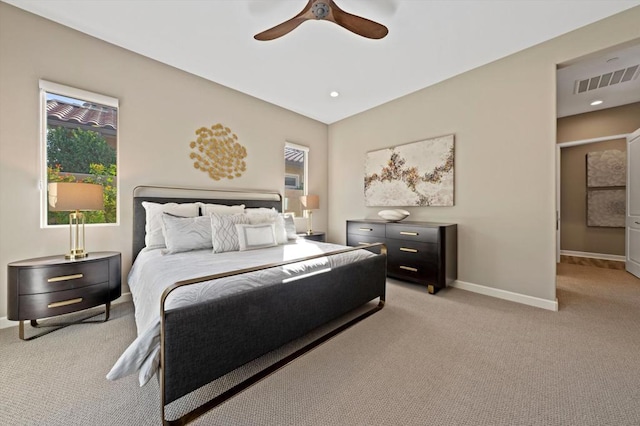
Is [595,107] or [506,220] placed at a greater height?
[595,107]

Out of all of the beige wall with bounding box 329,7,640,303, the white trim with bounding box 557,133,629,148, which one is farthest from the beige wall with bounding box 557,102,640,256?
the beige wall with bounding box 329,7,640,303

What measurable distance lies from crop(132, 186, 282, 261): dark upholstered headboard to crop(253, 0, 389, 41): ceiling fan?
214 cm

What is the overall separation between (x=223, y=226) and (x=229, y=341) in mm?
1491

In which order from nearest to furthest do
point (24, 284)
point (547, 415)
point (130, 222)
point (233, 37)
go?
1. point (547, 415)
2. point (24, 284)
3. point (233, 37)
4. point (130, 222)

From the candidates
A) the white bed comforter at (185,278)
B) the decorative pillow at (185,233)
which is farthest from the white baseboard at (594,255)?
the decorative pillow at (185,233)

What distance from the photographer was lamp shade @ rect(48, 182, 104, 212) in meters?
2.16

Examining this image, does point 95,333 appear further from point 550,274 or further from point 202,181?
point 550,274

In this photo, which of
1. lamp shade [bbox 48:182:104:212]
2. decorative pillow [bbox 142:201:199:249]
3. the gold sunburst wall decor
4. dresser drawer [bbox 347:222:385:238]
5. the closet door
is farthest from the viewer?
dresser drawer [bbox 347:222:385:238]

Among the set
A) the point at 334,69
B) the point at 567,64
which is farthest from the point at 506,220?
the point at 334,69

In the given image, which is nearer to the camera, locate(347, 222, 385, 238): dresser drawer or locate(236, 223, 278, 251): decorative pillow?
locate(236, 223, 278, 251): decorative pillow

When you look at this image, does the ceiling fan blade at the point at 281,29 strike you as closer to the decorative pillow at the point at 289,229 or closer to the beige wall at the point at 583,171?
the decorative pillow at the point at 289,229

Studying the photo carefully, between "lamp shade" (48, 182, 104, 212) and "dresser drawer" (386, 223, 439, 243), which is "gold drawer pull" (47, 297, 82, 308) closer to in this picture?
"lamp shade" (48, 182, 104, 212)

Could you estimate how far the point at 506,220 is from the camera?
119 inches

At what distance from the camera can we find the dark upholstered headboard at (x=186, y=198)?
2.91m
